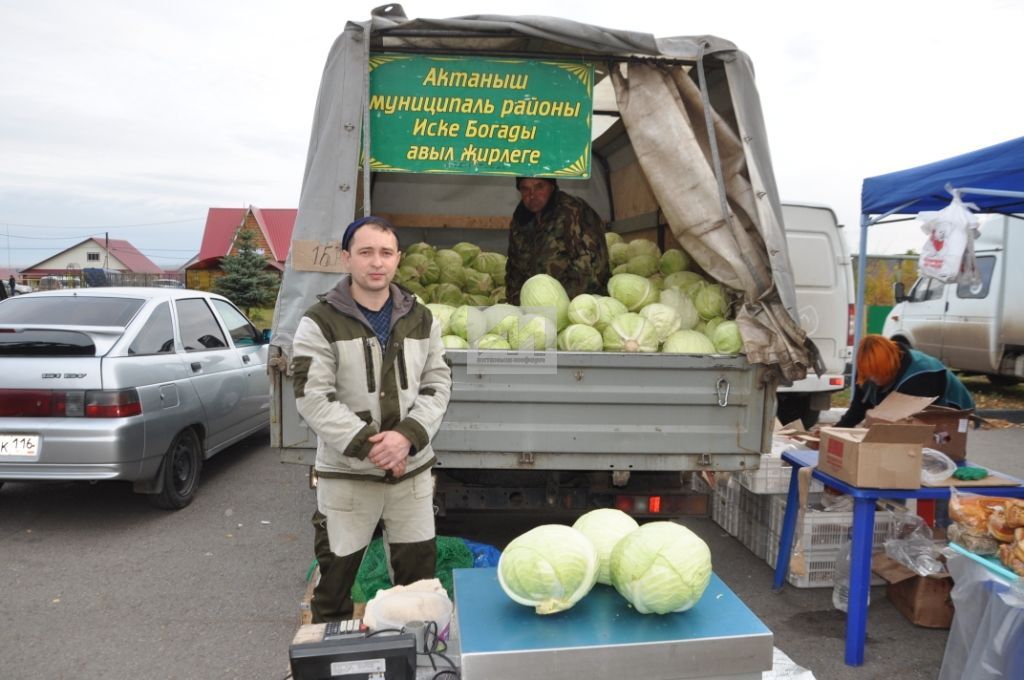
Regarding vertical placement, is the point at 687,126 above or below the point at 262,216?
below

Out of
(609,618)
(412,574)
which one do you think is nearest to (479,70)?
(412,574)

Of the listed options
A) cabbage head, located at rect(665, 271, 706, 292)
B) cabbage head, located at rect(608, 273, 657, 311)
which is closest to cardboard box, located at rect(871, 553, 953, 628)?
cabbage head, located at rect(665, 271, 706, 292)

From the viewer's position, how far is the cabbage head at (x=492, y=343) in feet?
12.2

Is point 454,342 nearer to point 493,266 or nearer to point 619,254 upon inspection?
point 619,254

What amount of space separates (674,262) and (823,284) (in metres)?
3.26

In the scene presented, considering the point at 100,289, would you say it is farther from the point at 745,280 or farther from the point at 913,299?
the point at 913,299

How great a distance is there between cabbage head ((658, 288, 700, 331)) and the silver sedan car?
12.2ft

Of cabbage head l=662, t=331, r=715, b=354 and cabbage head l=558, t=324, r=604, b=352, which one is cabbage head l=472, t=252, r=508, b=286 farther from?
cabbage head l=662, t=331, r=715, b=354

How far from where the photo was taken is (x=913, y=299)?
1254 centimetres

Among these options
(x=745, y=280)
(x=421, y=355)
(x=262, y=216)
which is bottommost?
(x=421, y=355)

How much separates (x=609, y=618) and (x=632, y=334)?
7.42ft

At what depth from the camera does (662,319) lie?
3938 millimetres

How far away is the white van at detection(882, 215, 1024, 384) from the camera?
10484mm

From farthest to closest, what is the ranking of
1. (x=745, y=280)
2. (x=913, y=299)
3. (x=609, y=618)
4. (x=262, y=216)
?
(x=262, y=216) → (x=913, y=299) → (x=745, y=280) → (x=609, y=618)
